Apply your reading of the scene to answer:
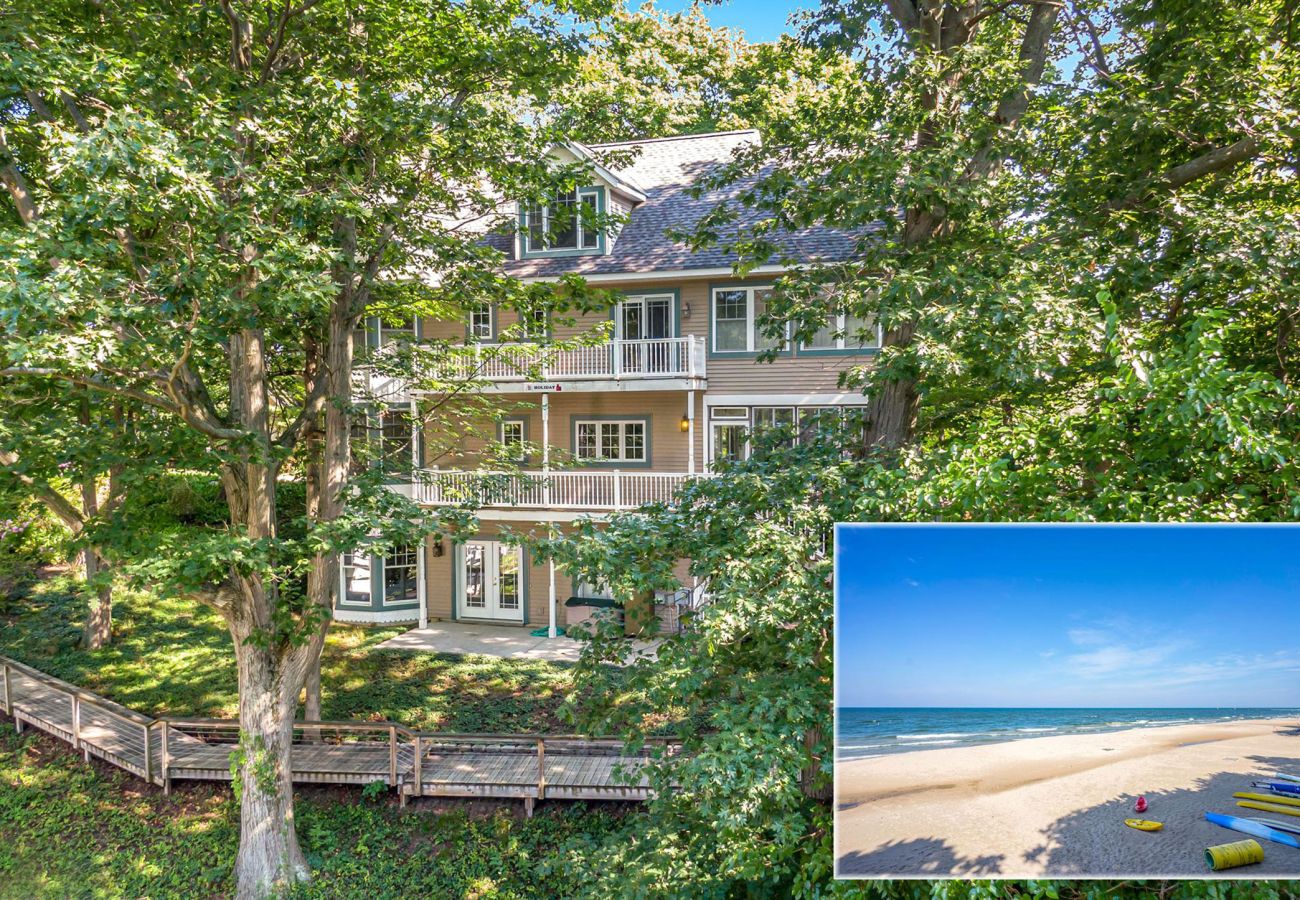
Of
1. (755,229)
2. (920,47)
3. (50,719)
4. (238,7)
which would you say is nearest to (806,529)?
(755,229)

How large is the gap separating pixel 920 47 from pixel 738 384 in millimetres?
8144

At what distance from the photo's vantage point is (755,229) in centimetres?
747

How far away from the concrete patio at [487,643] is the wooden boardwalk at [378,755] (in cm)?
330

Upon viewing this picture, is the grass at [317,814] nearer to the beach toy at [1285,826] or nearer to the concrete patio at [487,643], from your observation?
the concrete patio at [487,643]

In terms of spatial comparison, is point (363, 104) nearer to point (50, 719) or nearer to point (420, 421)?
point (420, 421)

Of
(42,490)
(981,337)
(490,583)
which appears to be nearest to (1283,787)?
(981,337)

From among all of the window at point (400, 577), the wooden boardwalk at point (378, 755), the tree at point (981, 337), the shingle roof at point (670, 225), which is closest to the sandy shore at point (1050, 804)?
the tree at point (981, 337)

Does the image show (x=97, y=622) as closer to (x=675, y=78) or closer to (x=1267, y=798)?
(x=1267, y=798)

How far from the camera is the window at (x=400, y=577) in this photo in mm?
15289

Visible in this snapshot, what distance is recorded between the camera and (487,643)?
550 inches

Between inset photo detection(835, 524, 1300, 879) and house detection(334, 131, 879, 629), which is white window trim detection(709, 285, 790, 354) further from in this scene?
inset photo detection(835, 524, 1300, 879)

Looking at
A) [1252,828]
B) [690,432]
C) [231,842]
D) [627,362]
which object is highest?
[627,362]

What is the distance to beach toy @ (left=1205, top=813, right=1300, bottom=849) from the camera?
272cm

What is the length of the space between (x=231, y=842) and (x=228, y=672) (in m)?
4.68
